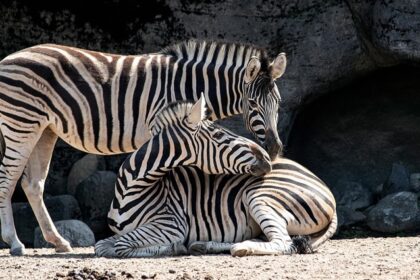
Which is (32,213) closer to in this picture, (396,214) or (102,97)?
(102,97)

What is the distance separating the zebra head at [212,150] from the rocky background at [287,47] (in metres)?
4.19

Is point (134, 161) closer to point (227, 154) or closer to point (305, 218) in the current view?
point (227, 154)

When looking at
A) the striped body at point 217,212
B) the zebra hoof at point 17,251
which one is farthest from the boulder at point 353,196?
the zebra hoof at point 17,251

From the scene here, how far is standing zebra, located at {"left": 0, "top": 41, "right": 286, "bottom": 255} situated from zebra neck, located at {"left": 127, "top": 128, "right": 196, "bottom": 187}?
1.00 m

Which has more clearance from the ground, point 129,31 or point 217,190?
point 129,31

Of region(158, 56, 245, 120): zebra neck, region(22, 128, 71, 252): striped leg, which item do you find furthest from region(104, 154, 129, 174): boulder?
region(158, 56, 245, 120): zebra neck

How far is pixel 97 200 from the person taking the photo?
15250 mm

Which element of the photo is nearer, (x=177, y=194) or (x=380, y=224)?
(x=177, y=194)

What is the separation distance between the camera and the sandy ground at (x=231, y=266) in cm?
912

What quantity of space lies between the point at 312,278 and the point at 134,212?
2.63m

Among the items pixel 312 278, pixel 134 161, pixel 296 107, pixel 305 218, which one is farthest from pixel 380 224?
pixel 312 278

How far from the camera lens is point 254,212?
35.8ft

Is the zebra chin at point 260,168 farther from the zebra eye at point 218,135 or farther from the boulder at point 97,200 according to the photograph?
the boulder at point 97,200

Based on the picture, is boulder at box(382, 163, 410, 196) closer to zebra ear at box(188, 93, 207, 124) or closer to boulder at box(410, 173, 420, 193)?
boulder at box(410, 173, 420, 193)
